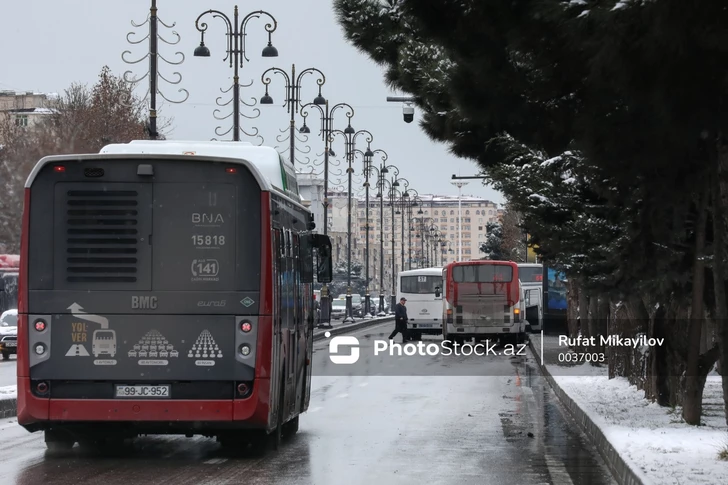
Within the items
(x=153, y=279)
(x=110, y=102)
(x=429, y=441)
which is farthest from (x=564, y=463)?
(x=110, y=102)

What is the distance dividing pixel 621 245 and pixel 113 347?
5.99 m

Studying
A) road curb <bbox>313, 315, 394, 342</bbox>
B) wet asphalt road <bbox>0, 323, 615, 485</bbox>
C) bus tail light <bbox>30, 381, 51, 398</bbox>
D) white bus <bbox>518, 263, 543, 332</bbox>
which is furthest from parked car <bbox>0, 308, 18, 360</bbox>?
Answer: bus tail light <bbox>30, 381, 51, 398</bbox>

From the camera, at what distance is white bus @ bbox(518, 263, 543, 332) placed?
6353 cm

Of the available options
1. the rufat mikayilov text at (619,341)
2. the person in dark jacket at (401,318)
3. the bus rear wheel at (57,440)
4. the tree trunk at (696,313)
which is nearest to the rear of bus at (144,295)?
the bus rear wheel at (57,440)

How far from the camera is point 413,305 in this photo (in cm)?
5703

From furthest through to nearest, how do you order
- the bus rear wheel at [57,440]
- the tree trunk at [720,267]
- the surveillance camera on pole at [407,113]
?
the surveillance camera on pole at [407,113] < the bus rear wheel at [57,440] < the tree trunk at [720,267]

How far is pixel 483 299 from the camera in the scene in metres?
46.5

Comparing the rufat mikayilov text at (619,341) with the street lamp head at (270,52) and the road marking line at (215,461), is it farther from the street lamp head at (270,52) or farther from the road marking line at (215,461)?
the street lamp head at (270,52)

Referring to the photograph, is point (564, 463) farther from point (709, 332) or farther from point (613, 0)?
point (709, 332)

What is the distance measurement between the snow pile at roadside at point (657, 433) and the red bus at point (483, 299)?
23.4 metres

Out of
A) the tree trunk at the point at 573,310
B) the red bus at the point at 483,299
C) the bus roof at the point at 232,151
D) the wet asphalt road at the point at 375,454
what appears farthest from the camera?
the red bus at the point at 483,299

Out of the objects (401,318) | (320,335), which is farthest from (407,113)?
(320,335)

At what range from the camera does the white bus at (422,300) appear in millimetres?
56625

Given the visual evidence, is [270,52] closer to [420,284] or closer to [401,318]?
[401,318]
